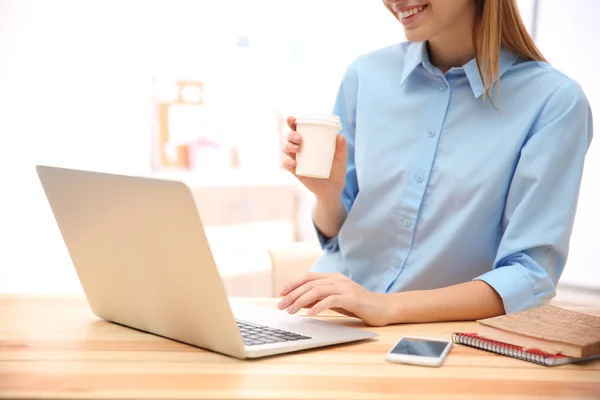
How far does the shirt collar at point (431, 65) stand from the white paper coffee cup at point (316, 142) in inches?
17.4

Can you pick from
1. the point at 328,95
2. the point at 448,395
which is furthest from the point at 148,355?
the point at 328,95

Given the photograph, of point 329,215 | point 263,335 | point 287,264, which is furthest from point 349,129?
point 263,335

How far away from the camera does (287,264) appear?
1.98 metres

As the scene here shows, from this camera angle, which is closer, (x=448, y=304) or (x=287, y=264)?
(x=448, y=304)

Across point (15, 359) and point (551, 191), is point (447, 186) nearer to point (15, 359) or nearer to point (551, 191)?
point (551, 191)

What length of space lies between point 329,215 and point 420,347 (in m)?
0.64

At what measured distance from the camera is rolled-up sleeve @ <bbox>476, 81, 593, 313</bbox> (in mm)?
1359

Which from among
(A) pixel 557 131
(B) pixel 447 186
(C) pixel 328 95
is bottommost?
(C) pixel 328 95

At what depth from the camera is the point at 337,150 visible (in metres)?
1.42

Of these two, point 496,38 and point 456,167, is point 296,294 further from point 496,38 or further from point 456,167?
point 496,38

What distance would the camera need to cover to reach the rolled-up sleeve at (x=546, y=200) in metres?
1.36

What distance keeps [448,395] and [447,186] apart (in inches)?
29.0

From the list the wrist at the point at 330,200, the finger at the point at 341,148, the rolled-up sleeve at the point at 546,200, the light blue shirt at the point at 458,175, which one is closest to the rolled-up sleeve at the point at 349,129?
the light blue shirt at the point at 458,175

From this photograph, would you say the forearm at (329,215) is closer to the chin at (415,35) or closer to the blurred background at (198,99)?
the chin at (415,35)
